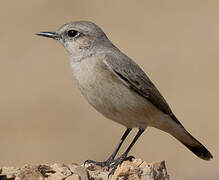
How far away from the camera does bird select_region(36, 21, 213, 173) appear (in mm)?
10109

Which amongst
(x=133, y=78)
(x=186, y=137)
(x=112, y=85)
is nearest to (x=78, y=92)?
(x=186, y=137)

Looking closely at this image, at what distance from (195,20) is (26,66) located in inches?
321

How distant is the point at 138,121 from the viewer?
34.8 ft

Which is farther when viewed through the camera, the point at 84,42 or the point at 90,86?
the point at 84,42

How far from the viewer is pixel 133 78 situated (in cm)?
1066

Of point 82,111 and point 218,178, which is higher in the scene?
point 82,111

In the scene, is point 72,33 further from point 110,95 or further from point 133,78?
point 110,95

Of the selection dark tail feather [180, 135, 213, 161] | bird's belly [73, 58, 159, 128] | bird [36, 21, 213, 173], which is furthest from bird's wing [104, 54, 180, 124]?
dark tail feather [180, 135, 213, 161]

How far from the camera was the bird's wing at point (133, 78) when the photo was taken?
1042cm

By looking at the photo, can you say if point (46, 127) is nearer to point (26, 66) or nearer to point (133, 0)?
point (26, 66)

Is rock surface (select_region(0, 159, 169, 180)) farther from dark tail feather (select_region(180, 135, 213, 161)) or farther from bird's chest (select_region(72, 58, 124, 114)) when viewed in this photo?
dark tail feather (select_region(180, 135, 213, 161))

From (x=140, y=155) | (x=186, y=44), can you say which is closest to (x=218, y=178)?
(x=140, y=155)

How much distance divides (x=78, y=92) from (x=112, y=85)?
1464 centimetres

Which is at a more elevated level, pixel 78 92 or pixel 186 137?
pixel 78 92
